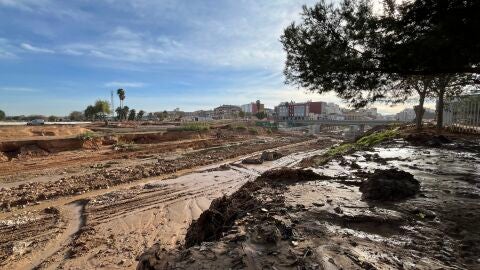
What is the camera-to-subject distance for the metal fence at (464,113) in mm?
18984

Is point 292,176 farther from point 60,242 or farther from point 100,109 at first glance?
point 100,109

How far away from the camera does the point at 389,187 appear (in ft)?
22.6

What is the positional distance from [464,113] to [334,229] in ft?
65.8

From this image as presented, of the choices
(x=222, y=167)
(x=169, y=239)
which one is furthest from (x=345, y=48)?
(x=222, y=167)

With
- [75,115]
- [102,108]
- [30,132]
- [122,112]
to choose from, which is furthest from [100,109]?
[30,132]

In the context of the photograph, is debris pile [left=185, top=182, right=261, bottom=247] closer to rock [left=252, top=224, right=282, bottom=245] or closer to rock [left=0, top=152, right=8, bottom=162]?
rock [left=252, top=224, right=282, bottom=245]

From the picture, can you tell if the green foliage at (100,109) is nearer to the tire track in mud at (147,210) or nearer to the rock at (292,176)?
the tire track in mud at (147,210)

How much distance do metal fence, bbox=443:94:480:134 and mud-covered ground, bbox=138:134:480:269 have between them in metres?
12.6

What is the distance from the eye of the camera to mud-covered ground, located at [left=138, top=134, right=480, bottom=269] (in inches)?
153

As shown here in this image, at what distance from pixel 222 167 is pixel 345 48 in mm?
17559

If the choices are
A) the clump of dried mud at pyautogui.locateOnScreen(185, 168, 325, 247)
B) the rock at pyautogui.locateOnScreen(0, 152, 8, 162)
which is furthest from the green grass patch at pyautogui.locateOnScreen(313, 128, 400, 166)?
the rock at pyautogui.locateOnScreen(0, 152, 8, 162)

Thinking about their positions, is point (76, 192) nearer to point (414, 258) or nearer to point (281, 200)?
point (281, 200)

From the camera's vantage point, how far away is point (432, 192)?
7047 millimetres

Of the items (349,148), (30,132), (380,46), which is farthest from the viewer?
(30,132)
